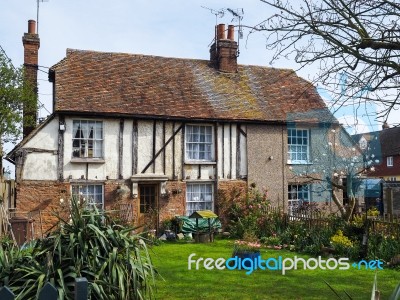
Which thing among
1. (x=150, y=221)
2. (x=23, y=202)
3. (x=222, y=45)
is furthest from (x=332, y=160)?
(x=23, y=202)

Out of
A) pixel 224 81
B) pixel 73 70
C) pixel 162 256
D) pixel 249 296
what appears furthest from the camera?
pixel 224 81

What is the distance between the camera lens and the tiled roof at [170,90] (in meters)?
18.5

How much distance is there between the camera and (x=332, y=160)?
15.3m

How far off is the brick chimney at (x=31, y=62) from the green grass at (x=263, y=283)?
1027cm

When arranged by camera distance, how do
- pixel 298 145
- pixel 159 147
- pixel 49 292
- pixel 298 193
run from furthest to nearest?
pixel 298 193 < pixel 298 145 < pixel 159 147 < pixel 49 292

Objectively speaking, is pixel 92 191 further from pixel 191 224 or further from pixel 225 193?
pixel 225 193

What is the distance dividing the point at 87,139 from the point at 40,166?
199 centimetres

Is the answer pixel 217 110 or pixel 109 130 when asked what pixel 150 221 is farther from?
pixel 217 110

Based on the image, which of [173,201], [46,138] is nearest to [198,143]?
[173,201]

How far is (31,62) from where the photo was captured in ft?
65.2

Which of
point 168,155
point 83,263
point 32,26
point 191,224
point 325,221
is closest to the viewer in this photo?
point 83,263

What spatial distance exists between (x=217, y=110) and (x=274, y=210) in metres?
4.81

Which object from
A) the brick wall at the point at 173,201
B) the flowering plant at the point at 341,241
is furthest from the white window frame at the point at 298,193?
the flowering plant at the point at 341,241

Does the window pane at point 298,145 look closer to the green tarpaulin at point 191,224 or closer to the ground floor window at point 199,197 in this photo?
the ground floor window at point 199,197
